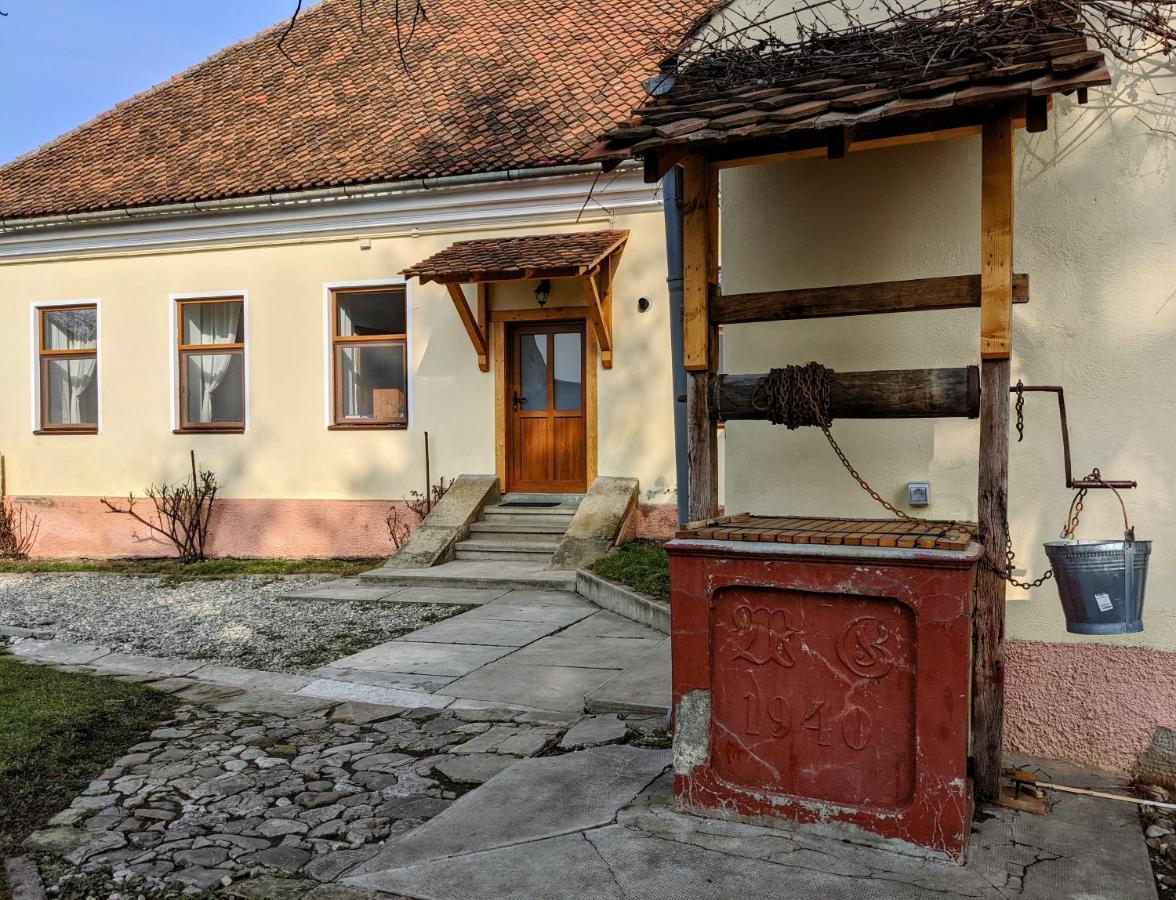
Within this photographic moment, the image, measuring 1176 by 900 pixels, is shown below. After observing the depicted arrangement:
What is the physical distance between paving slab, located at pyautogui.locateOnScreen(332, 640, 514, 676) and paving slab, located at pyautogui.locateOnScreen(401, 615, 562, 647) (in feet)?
0.45

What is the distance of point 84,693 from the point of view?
216 inches

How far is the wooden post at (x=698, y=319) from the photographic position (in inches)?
161

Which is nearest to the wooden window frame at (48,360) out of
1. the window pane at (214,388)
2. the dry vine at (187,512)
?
the window pane at (214,388)

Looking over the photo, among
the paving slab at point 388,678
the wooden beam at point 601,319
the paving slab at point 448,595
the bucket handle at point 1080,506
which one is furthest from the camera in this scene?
the wooden beam at point 601,319

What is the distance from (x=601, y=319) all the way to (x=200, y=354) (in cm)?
549

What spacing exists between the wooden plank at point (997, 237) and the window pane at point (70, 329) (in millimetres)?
12335

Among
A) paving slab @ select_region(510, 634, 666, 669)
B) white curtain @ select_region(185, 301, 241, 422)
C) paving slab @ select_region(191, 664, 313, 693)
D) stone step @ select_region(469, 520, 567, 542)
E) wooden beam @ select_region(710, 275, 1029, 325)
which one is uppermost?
white curtain @ select_region(185, 301, 241, 422)

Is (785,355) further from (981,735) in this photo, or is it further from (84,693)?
(84,693)

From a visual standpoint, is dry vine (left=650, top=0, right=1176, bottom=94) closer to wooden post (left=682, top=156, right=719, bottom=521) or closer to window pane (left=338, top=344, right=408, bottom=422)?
wooden post (left=682, top=156, right=719, bottom=521)

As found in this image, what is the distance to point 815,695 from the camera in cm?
338

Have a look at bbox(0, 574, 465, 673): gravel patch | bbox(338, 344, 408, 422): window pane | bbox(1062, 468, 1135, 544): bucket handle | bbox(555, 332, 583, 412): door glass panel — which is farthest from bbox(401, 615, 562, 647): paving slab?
bbox(338, 344, 408, 422): window pane

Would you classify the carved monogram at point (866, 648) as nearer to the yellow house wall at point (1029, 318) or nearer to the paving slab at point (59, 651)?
the yellow house wall at point (1029, 318)

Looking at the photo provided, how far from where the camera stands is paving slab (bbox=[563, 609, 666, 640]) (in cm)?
689

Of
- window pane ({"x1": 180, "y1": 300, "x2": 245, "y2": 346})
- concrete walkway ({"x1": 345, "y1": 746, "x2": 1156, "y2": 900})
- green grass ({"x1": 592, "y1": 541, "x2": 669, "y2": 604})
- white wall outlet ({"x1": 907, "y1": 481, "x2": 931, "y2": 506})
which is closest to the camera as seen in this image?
concrete walkway ({"x1": 345, "y1": 746, "x2": 1156, "y2": 900})
